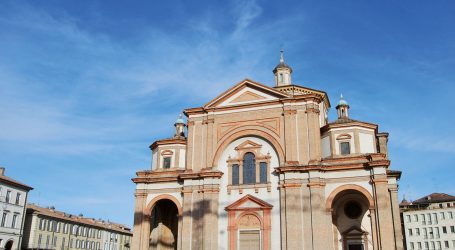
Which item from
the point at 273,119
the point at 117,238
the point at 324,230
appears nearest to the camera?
the point at 324,230

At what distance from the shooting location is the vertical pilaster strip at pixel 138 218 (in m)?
29.8

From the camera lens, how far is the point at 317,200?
1043 inches

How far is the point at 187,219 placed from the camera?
29.1 m

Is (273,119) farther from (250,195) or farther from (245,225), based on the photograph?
(245,225)

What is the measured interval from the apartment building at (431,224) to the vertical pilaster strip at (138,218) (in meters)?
44.9

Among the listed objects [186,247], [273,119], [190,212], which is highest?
[273,119]

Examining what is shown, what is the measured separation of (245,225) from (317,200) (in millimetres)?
4970

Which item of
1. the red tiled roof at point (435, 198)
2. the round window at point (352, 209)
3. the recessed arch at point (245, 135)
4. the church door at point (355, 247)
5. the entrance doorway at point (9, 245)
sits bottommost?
the church door at point (355, 247)

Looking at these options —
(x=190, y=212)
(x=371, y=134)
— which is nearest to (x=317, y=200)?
(x=371, y=134)

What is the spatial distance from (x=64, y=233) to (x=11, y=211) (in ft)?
37.1

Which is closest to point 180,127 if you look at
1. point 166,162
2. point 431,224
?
point 166,162

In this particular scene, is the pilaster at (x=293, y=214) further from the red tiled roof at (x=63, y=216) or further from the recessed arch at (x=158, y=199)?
the red tiled roof at (x=63, y=216)

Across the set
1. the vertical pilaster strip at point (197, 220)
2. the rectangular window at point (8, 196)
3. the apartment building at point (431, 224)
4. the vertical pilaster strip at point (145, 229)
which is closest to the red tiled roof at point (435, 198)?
the apartment building at point (431, 224)

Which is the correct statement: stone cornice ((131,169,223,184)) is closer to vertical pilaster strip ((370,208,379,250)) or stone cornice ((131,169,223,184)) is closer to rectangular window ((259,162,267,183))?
rectangular window ((259,162,267,183))
